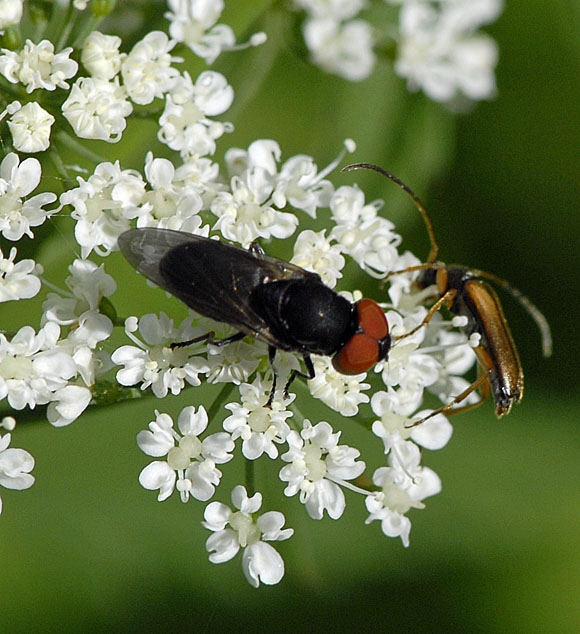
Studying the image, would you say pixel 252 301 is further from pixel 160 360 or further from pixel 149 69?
pixel 149 69

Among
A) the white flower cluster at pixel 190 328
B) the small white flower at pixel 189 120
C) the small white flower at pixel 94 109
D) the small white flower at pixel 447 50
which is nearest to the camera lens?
the white flower cluster at pixel 190 328

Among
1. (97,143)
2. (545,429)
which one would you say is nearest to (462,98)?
(545,429)

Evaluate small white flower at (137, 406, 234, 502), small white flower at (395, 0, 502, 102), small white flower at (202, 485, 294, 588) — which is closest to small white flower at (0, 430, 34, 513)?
small white flower at (137, 406, 234, 502)

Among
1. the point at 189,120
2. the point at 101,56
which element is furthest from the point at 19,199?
the point at 189,120

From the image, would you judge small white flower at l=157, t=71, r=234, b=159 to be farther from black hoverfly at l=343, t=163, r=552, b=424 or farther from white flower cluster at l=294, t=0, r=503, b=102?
white flower cluster at l=294, t=0, r=503, b=102

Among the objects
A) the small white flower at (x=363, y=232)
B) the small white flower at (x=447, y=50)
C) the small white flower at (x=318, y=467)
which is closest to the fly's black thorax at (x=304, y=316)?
the small white flower at (x=318, y=467)

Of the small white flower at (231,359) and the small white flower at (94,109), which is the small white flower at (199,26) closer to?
the small white flower at (94,109)

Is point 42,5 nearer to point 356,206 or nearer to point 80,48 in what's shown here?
point 80,48
